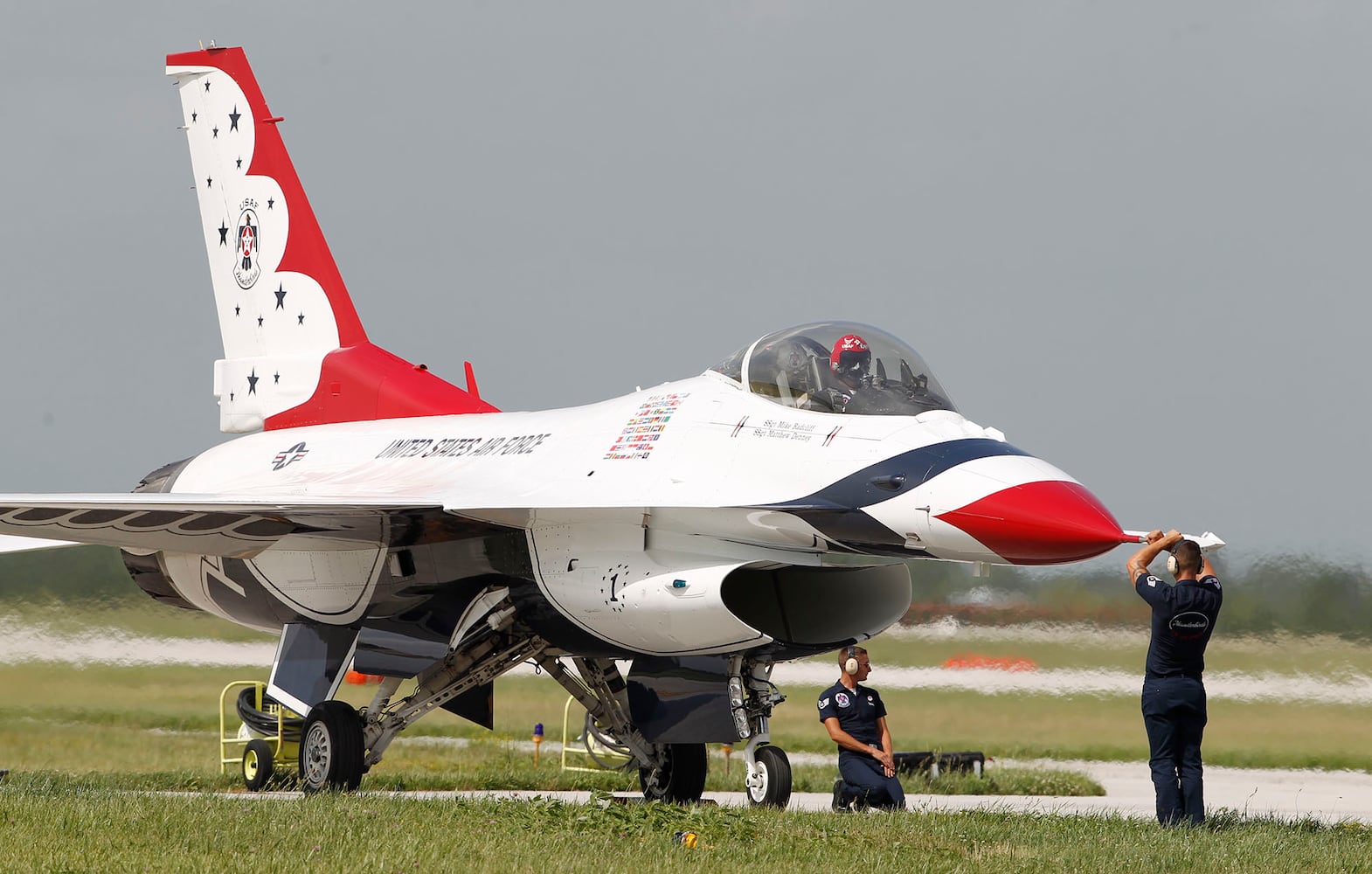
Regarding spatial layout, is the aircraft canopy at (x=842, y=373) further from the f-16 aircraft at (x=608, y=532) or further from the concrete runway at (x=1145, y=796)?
the concrete runway at (x=1145, y=796)

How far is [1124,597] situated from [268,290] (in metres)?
8.41

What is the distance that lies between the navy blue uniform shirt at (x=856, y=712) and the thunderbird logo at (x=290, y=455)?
454 centimetres

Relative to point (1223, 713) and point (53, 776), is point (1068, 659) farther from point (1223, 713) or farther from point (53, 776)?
point (53, 776)

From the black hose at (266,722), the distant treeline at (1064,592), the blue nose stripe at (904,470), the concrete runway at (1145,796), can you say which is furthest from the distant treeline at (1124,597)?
the blue nose stripe at (904,470)

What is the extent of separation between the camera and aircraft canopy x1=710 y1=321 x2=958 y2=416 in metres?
8.15

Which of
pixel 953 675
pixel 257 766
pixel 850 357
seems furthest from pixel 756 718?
pixel 953 675

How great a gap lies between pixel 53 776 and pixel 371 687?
5.45m

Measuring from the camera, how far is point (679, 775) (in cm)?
1045

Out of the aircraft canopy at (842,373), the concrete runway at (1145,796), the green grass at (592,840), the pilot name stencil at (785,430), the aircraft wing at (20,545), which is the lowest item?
the concrete runway at (1145,796)

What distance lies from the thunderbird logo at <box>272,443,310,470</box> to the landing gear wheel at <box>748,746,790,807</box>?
15.2ft

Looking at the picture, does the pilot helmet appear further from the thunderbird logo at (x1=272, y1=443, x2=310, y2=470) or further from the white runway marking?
the white runway marking

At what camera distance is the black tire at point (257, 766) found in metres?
11.3

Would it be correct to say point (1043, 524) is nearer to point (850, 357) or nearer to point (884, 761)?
point (850, 357)

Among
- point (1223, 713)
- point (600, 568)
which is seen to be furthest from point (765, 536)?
point (1223, 713)
